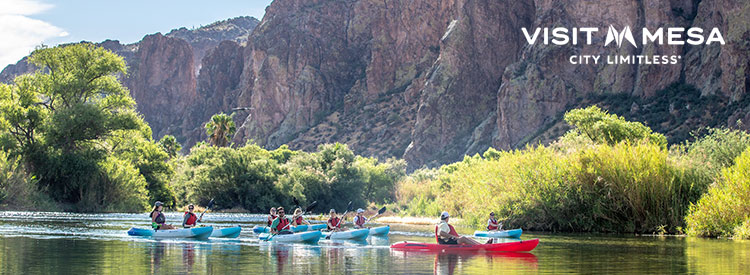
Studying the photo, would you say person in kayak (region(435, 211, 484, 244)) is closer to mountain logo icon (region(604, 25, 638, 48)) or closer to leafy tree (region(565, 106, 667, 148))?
leafy tree (region(565, 106, 667, 148))

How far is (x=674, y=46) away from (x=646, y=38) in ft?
15.7

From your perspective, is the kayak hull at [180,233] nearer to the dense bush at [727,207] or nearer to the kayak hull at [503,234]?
the kayak hull at [503,234]

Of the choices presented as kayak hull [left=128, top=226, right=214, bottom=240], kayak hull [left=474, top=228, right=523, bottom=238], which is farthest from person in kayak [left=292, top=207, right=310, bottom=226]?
kayak hull [left=474, top=228, right=523, bottom=238]

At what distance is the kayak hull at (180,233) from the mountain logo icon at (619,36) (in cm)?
10614

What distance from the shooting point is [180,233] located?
127 ft

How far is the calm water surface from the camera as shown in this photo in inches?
939

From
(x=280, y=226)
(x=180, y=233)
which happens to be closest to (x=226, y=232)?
(x=180, y=233)

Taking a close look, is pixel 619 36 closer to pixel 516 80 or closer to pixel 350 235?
pixel 516 80

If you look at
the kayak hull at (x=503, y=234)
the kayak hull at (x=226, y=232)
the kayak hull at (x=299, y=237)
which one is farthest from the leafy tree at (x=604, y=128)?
the kayak hull at (x=226, y=232)

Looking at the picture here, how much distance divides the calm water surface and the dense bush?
195cm

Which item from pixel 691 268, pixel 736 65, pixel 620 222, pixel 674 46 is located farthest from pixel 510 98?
pixel 691 268

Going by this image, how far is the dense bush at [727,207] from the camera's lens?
124ft

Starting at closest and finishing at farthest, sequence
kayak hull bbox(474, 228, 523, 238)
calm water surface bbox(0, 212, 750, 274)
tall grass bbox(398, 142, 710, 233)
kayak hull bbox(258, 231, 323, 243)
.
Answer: calm water surface bbox(0, 212, 750, 274) → kayak hull bbox(258, 231, 323, 243) → kayak hull bbox(474, 228, 523, 238) → tall grass bbox(398, 142, 710, 233)

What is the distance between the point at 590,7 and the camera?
139 metres
